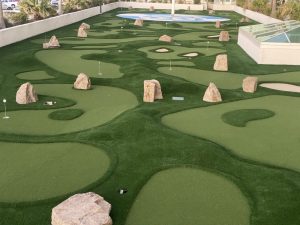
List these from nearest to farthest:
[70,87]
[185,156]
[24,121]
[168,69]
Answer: [185,156], [24,121], [70,87], [168,69]

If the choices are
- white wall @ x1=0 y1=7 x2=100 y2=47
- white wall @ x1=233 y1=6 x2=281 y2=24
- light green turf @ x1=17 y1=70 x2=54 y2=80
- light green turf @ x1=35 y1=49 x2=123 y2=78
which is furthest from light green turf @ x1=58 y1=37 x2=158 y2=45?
white wall @ x1=233 y1=6 x2=281 y2=24

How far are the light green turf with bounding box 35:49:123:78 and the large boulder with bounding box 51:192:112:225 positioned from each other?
10.9m

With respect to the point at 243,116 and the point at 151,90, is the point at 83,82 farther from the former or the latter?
the point at 243,116

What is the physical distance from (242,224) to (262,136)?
175 inches

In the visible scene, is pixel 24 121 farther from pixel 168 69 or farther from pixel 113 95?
pixel 168 69

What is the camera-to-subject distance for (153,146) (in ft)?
32.9

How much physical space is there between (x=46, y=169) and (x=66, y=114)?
390cm

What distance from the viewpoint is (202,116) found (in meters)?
12.5

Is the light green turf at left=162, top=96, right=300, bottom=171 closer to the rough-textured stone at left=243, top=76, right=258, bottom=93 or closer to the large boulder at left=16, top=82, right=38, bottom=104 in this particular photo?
the rough-textured stone at left=243, top=76, right=258, bottom=93

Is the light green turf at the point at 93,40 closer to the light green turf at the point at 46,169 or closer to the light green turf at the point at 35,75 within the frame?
the light green turf at the point at 35,75

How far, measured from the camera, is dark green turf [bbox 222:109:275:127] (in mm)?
11955

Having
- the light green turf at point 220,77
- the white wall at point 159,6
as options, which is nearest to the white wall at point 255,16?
the white wall at point 159,6

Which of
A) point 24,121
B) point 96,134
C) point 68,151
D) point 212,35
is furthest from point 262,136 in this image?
point 212,35

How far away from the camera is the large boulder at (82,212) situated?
632 cm
